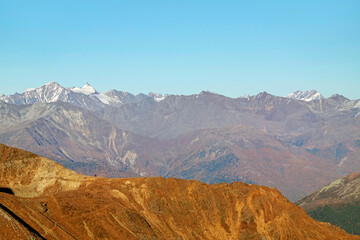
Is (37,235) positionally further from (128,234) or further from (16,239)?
(128,234)

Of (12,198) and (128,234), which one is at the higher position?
(12,198)

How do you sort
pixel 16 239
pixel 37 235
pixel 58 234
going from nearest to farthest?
pixel 16 239
pixel 37 235
pixel 58 234

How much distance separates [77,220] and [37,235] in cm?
3214

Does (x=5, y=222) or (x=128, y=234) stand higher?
(x=5, y=222)

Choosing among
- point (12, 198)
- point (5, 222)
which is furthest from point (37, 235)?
point (12, 198)

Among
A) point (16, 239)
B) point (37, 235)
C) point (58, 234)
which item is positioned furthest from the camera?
point (58, 234)

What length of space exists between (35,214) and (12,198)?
9.95 meters

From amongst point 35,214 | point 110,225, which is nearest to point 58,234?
point 35,214

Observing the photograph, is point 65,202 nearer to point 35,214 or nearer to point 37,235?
point 35,214

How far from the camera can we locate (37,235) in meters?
160

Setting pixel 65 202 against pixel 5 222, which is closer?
pixel 5 222

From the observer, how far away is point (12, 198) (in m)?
180

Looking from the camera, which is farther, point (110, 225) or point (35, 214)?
point (110, 225)

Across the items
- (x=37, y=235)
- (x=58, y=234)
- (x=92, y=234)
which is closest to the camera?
(x=37, y=235)
